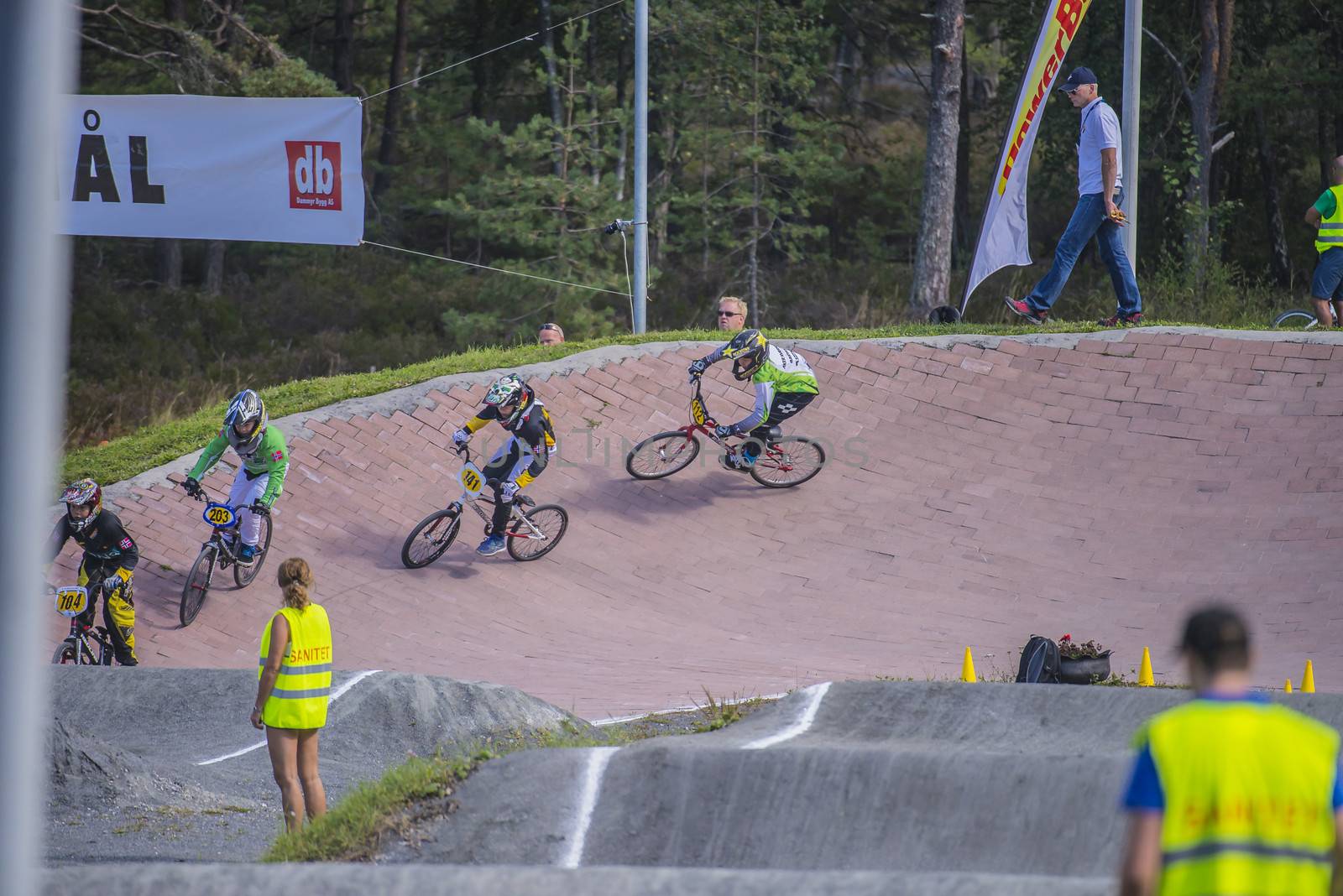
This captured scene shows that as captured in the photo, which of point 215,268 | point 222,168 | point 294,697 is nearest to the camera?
point 294,697

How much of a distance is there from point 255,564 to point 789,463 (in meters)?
5.34

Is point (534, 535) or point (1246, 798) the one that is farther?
point (534, 535)

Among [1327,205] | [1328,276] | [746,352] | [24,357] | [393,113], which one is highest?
[393,113]

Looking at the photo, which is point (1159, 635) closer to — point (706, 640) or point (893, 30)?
point (706, 640)

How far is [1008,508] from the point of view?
45.5 feet

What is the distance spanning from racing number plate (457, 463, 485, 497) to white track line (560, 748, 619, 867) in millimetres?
6185

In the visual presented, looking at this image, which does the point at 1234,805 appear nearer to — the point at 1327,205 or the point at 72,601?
the point at 72,601

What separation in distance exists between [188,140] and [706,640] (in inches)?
292

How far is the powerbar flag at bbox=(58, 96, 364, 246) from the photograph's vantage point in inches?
556

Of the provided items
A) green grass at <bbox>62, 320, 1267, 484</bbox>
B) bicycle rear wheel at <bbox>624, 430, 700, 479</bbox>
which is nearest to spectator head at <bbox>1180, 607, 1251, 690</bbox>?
bicycle rear wheel at <bbox>624, 430, 700, 479</bbox>

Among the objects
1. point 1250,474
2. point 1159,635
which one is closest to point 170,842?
point 1159,635

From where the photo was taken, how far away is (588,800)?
6461 mm

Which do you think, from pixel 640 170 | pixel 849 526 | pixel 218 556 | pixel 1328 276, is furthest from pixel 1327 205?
pixel 218 556

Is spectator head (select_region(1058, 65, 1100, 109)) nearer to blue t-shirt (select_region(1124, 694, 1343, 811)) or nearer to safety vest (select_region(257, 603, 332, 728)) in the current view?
safety vest (select_region(257, 603, 332, 728))
